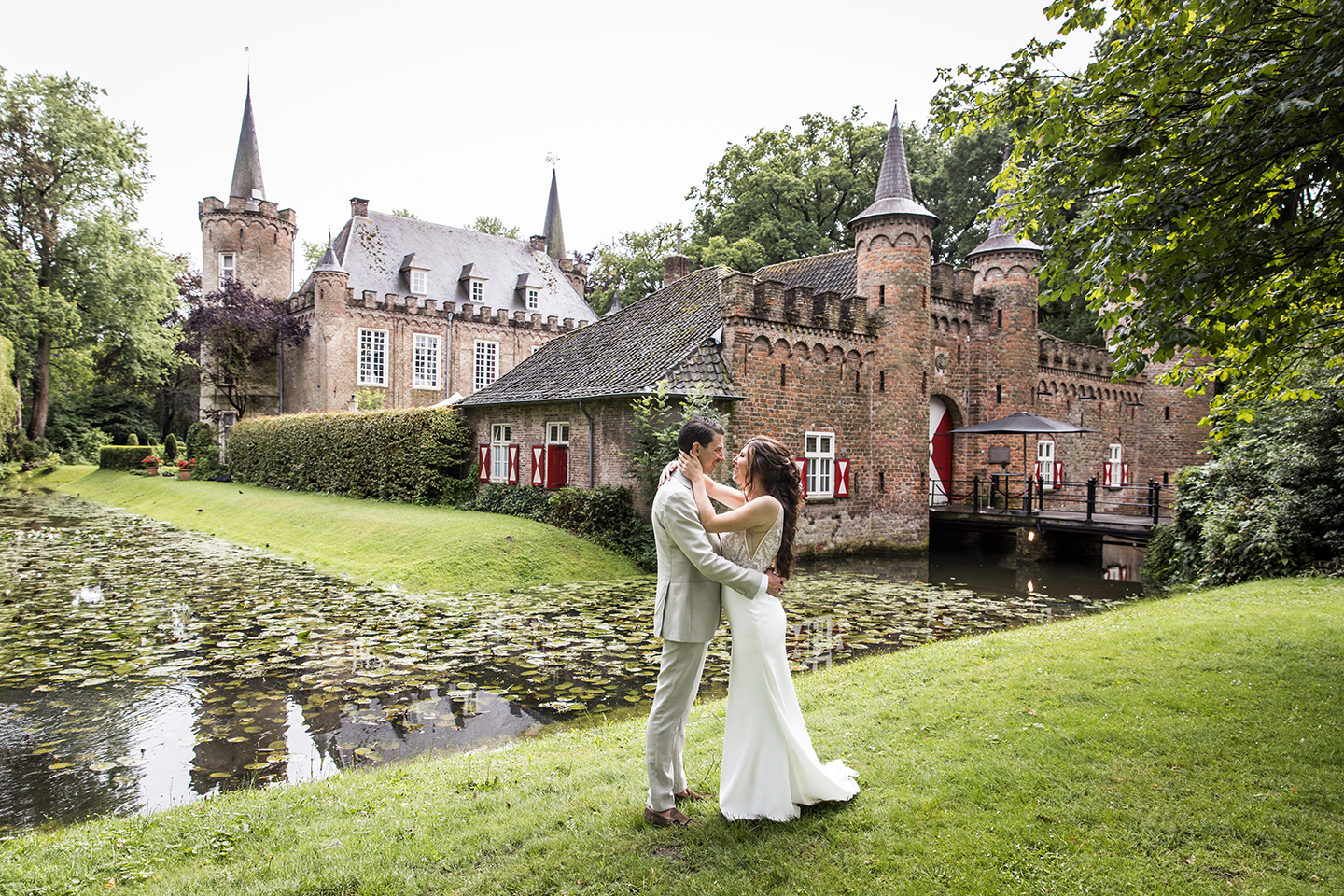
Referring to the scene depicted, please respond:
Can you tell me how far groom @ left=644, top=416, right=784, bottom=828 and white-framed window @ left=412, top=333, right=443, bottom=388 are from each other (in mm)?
33120

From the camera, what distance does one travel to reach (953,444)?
22.2 meters

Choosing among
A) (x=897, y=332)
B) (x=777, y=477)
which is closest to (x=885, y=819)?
(x=777, y=477)

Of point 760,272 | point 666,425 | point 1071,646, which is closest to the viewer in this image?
point 1071,646

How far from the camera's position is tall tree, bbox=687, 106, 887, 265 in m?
33.2

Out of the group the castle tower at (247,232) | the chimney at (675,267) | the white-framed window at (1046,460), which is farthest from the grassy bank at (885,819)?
the castle tower at (247,232)

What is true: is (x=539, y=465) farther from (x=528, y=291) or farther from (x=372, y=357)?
(x=528, y=291)

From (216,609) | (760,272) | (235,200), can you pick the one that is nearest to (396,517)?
(216,609)

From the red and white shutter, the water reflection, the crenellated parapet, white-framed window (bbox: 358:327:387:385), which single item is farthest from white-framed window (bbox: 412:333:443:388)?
the crenellated parapet

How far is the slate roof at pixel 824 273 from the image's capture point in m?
19.6

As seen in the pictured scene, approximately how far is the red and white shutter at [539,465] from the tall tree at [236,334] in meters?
20.8

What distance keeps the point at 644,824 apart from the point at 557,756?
4.68 ft

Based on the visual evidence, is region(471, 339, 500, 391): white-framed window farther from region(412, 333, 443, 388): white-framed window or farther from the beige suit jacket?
the beige suit jacket

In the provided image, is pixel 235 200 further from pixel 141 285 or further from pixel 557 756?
pixel 557 756

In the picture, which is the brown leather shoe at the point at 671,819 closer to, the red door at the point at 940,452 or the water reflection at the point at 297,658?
the water reflection at the point at 297,658
